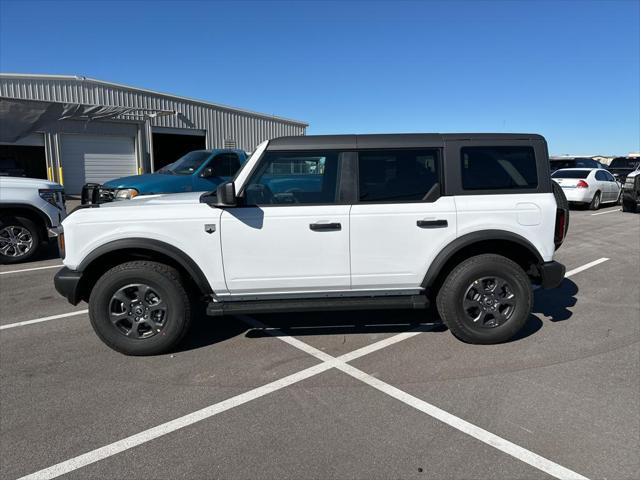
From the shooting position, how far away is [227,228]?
4059mm

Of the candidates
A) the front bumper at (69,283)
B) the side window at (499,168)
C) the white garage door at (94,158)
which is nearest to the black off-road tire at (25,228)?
the front bumper at (69,283)

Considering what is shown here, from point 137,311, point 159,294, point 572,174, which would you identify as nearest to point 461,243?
point 159,294

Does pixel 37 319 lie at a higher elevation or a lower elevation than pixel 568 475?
higher

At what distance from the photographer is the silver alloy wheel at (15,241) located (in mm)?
8203

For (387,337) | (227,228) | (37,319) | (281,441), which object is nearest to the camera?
(281,441)

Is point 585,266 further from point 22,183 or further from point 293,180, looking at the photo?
point 22,183

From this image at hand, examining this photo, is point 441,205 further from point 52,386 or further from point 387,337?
Result: point 52,386

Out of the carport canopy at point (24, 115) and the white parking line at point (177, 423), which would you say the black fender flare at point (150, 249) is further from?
the carport canopy at point (24, 115)

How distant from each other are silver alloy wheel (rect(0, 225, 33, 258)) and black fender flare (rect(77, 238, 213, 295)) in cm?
527

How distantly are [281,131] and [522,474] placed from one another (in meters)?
28.8

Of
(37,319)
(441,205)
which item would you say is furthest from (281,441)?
(37,319)

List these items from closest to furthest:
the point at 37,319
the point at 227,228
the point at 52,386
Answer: the point at 52,386
the point at 227,228
the point at 37,319

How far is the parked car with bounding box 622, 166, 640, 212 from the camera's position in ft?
47.2

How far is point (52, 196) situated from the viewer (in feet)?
27.7
